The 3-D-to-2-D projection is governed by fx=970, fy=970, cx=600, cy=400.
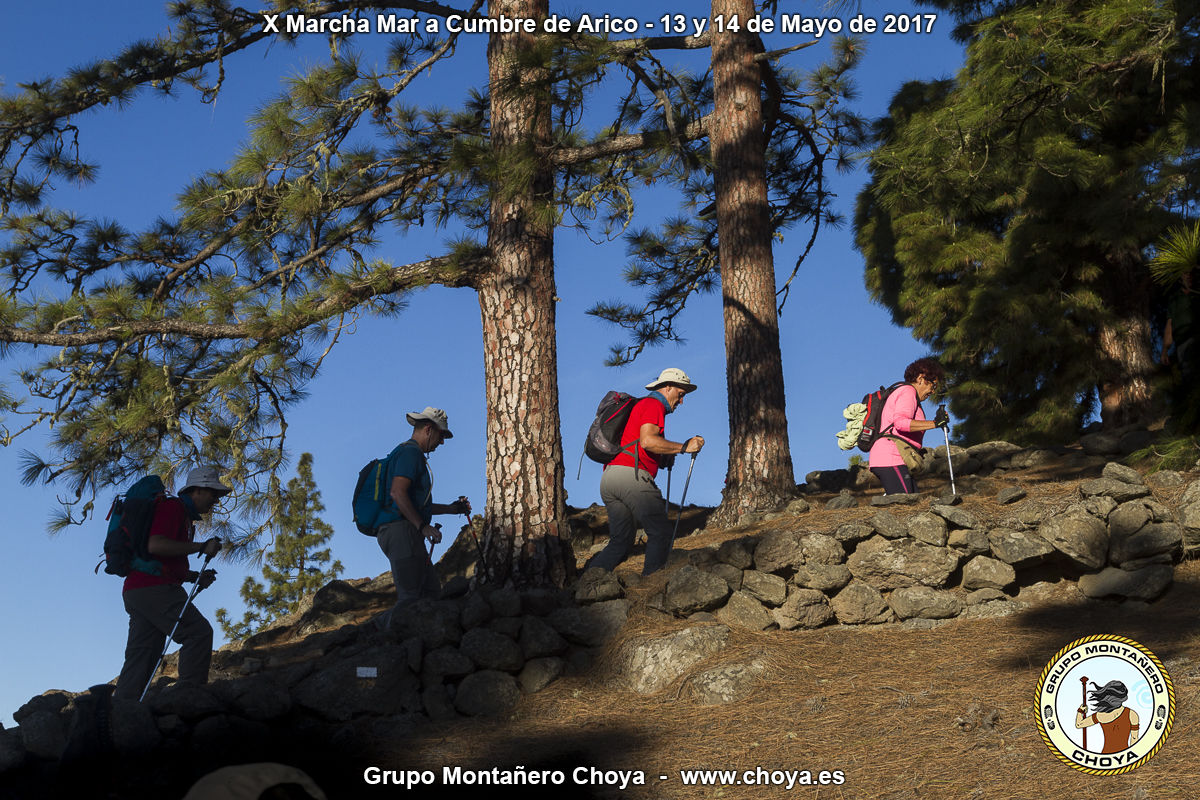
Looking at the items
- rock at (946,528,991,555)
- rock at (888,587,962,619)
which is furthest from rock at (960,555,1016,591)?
rock at (888,587,962,619)

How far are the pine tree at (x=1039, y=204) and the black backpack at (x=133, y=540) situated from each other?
655cm

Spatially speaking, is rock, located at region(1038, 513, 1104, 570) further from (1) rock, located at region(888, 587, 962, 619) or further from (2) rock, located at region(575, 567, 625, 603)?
(2) rock, located at region(575, 567, 625, 603)

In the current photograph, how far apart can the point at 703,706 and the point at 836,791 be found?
1326 mm

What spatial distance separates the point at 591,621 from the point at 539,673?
1.95 feet

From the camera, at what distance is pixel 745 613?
6.95 metres

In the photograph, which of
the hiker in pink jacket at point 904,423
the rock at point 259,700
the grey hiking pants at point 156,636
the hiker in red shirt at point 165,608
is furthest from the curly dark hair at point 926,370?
the grey hiking pants at point 156,636

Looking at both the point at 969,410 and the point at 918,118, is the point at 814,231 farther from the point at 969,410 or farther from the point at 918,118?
the point at 969,410

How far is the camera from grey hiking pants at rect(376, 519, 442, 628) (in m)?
7.22

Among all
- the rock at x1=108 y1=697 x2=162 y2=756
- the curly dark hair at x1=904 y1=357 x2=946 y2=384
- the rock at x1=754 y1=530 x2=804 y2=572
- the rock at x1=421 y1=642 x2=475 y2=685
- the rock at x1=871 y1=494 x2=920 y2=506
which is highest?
the curly dark hair at x1=904 y1=357 x2=946 y2=384

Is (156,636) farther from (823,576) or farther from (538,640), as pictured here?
(823,576)

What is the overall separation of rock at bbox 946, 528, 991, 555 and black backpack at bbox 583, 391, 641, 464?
8.36 feet

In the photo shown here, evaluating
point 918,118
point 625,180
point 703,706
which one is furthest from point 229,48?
point 918,118

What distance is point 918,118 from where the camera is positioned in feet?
50.6

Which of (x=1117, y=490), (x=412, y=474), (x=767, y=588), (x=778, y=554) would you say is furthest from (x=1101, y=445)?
(x=412, y=474)
